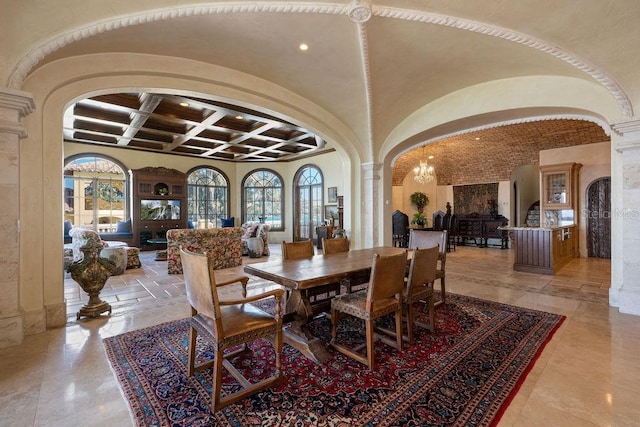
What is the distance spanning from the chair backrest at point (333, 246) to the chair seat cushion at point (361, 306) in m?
1.02

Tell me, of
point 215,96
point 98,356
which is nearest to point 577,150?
point 215,96

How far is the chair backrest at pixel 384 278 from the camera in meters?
2.19

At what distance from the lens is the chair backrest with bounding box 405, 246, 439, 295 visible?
2582 millimetres

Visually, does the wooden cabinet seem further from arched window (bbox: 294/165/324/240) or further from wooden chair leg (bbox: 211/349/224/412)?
wooden chair leg (bbox: 211/349/224/412)

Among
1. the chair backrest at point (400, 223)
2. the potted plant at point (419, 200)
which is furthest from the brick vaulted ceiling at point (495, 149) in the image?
the chair backrest at point (400, 223)

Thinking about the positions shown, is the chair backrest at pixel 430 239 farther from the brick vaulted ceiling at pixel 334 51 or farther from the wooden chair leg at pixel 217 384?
the wooden chair leg at pixel 217 384

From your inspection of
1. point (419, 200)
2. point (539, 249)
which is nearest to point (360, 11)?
point (539, 249)

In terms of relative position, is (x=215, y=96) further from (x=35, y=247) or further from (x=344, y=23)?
(x=35, y=247)

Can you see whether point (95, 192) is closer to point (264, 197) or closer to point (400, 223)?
point (264, 197)

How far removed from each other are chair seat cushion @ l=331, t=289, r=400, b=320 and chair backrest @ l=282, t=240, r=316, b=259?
0.86 metres

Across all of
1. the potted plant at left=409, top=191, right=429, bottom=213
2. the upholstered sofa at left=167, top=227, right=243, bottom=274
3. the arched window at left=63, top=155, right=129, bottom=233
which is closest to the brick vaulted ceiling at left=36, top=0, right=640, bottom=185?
Answer: the upholstered sofa at left=167, top=227, right=243, bottom=274

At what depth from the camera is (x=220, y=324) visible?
1.77 meters

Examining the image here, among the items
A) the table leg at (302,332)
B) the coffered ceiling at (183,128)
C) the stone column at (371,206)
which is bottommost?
the table leg at (302,332)

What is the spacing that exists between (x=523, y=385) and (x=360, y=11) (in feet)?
10.3
